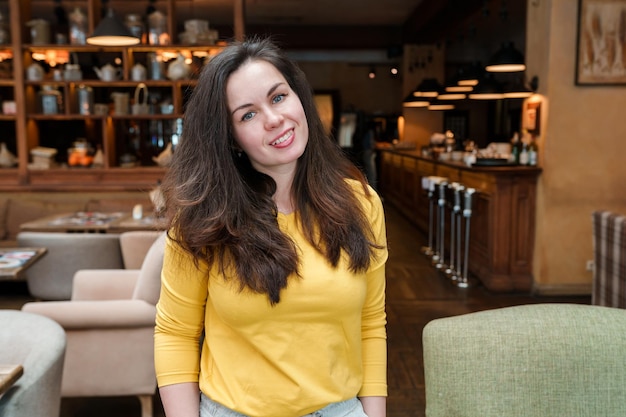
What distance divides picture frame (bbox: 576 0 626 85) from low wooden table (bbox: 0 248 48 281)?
15.3ft

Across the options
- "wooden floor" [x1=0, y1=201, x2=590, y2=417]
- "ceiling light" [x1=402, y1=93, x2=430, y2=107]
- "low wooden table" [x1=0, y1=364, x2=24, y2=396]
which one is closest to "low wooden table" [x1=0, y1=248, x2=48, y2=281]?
"wooden floor" [x1=0, y1=201, x2=590, y2=417]

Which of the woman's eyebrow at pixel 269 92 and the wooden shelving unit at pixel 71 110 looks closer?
the woman's eyebrow at pixel 269 92

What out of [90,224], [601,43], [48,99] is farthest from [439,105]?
[90,224]

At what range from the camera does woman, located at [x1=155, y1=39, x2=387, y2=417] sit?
4.34ft

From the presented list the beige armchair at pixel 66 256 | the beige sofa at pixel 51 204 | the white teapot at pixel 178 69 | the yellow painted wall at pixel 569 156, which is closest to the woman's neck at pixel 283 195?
the beige armchair at pixel 66 256

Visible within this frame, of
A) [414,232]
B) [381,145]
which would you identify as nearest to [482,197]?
[414,232]

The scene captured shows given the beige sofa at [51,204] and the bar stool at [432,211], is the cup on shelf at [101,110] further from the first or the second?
the bar stool at [432,211]

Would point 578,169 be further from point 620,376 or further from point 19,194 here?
point 19,194

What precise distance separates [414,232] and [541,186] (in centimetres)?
375

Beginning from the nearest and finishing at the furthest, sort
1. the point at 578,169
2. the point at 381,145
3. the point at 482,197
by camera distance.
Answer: the point at 578,169 < the point at 482,197 < the point at 381,145

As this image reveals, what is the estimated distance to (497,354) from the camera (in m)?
1.37

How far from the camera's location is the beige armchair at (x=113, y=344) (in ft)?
10.1

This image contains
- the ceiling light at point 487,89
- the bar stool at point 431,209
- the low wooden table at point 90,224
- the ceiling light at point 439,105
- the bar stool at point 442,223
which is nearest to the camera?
the low wooden table at point 90,224

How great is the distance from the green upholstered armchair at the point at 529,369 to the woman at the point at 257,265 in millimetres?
204
